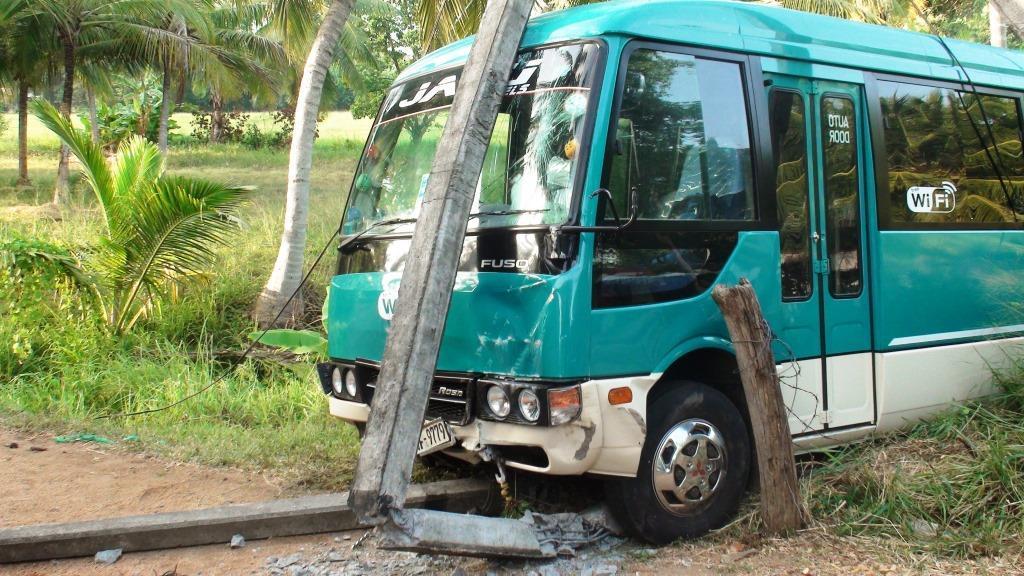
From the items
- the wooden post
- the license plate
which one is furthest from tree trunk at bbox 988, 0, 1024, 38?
the license plate

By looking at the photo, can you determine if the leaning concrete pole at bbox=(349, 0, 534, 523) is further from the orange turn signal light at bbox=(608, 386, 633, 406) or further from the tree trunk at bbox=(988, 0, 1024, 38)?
the tree trunk at bbox=(988, 0, 1024, 38)

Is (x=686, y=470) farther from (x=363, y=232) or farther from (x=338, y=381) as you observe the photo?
(x=363, y=232)

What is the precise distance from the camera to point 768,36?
17.7 ft

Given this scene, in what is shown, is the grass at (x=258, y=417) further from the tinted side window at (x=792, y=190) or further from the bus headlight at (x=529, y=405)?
the bus headlight at (x=529, y=405)

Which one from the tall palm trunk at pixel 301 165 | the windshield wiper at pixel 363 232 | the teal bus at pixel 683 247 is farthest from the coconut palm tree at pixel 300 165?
the windshield wiper at pixel 363 232

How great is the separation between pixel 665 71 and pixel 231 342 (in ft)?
24.8

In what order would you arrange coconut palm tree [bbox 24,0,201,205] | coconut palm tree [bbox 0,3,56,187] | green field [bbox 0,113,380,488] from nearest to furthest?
green field [bbox 0,113,380,488], coconut palm tree [bbox 24,0,201,205], coconut palm tree [bbox 0,3,56,187]

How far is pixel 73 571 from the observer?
185 inches

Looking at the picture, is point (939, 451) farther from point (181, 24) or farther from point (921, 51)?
point (181, 24)

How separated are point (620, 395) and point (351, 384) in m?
1.74

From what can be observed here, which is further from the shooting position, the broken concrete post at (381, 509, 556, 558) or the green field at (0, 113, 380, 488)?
the green field at (0, 113, 380, 488)

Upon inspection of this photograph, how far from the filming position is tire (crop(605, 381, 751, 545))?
475cm

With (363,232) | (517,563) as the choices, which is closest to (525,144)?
(363,232)

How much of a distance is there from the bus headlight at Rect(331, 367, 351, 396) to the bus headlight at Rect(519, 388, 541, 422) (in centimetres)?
151
